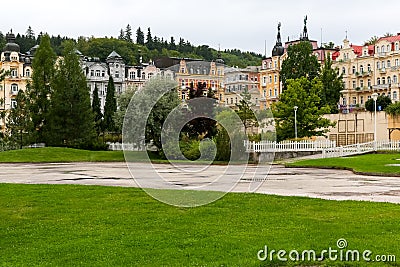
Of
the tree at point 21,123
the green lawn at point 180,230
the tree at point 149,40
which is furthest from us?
the tree at point 149,40

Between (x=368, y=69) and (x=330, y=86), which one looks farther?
(x=368, y=69)

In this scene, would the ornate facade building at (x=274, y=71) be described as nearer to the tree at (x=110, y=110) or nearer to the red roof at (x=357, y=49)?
the red roof at (x=357, y=49)

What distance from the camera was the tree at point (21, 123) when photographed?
6091cm

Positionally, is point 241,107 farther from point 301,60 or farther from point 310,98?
point 301,60

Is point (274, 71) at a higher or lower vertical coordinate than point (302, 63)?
higher

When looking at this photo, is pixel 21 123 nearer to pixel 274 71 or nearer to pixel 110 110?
pixel 110 110

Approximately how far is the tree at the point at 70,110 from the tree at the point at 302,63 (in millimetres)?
26084

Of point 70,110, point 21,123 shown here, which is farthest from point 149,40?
point 21,123

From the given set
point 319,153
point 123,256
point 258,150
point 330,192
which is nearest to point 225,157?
point 258,150

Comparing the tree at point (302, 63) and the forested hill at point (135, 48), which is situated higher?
the forested hill at point (135, 48)

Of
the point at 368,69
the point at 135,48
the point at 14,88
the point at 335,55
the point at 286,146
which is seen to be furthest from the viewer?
the point at 135,48

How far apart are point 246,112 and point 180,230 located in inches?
1312

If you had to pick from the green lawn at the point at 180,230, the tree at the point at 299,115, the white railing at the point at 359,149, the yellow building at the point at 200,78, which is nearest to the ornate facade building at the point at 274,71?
the tree at the point at 299,115

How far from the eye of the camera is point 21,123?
61562 millimetres
